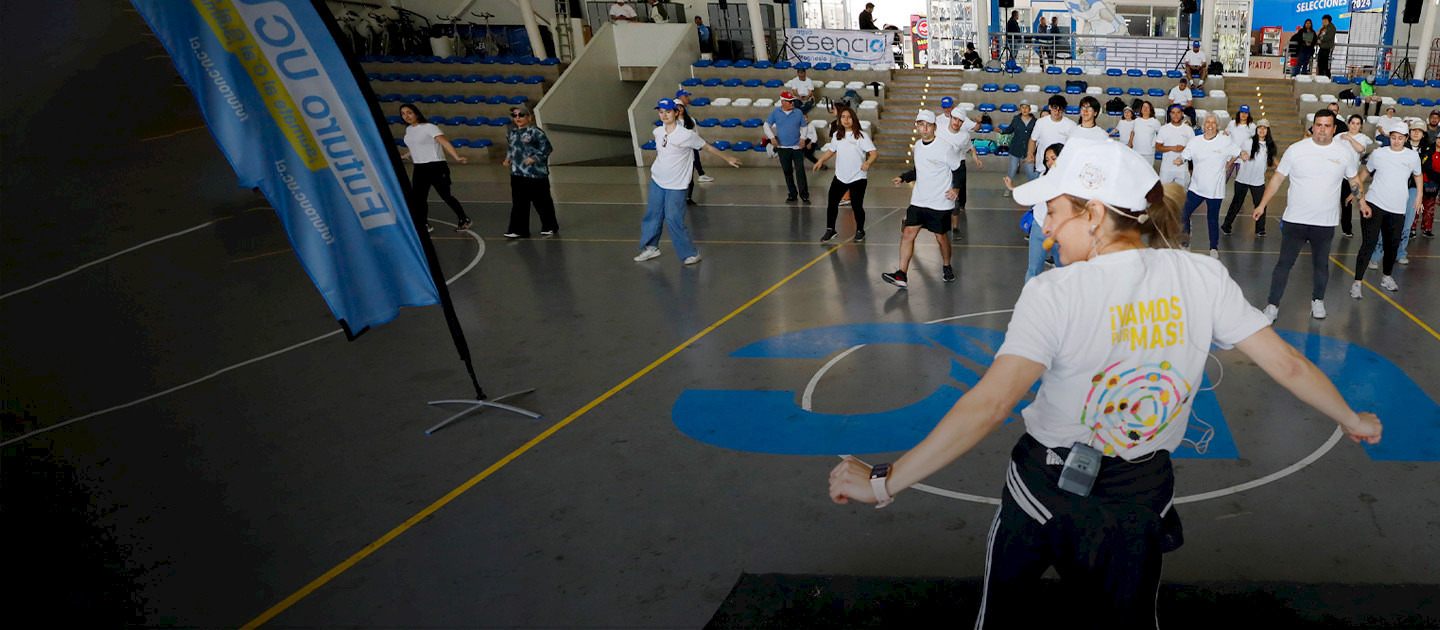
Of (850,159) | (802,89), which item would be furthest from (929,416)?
(802,89)

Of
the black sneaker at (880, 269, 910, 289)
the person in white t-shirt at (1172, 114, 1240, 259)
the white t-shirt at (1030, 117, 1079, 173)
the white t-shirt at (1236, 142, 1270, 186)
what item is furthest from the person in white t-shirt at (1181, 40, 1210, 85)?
the black sneaker at (880, 269, 910, 289)

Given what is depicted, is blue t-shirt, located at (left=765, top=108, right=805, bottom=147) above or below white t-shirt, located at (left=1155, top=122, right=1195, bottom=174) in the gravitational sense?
above

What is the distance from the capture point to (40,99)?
528 centimetres

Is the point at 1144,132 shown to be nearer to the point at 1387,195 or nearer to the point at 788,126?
the point at 1387,195

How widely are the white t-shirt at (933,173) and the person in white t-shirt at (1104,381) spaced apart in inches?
255

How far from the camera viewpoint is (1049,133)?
10.9 metres

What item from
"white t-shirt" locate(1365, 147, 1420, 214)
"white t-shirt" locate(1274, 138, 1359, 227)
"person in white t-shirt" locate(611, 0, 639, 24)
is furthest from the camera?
"person in white t-shirt" locate(611, 0, 639, 24)

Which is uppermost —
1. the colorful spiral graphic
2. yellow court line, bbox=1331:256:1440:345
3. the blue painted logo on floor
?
the colorful spiral graphic

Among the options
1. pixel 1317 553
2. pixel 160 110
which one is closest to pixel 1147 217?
pixel 1317 553

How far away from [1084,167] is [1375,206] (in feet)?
26.0

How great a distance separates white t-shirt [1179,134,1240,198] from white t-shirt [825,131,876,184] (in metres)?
3.74

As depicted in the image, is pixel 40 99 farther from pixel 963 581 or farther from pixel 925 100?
pixel 925 100

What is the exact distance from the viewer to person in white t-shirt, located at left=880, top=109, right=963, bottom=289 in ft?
27.3

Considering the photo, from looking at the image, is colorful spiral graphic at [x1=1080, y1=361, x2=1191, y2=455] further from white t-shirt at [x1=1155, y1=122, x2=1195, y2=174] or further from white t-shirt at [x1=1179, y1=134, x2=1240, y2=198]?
white t-shirt at [x1=1155, y1=122, x2=1195, y2=174]
